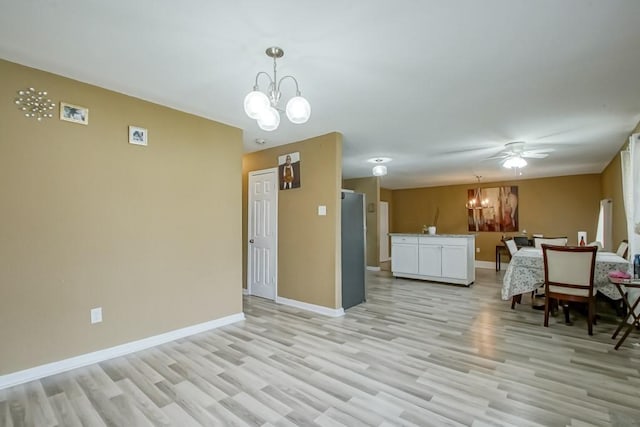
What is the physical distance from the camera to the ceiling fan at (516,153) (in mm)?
4445

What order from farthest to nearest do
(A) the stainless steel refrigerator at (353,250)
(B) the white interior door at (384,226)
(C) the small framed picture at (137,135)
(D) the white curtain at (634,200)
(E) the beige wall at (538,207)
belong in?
(B) the white interior door at (384,226), (E) the beige wall at (538,207), (A) the stainless steel refrigerator at (353,250), (D) the white curtain at (634,200), (C) the small framed picture at (137,135)

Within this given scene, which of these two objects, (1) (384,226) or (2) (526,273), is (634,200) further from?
(1) (384,226)

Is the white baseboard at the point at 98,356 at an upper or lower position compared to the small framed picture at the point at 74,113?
lower

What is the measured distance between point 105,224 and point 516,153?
5444 millimetres

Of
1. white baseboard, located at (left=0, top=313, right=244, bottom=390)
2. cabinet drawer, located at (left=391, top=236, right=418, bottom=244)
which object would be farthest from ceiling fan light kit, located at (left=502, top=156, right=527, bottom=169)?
white baseboard, located at (left=0, top=313, right=244, bottom=390)

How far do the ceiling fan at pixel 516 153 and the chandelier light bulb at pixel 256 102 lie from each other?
410 centimetres

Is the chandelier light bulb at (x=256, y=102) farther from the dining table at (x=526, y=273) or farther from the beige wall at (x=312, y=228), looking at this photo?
the dining table at (x=526, y=273)

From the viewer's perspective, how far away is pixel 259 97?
6.02 feet

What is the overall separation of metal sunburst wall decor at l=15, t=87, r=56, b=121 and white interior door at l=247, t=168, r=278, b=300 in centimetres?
264

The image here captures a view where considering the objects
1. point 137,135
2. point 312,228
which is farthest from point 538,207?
point 137,135

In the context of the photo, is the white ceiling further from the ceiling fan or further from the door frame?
the door frame

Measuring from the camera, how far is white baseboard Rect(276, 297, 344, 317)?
3.80 m

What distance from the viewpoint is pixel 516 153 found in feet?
15.2

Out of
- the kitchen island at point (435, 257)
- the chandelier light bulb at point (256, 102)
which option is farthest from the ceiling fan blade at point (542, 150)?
the chandelier light bulb at point (256, 102)
